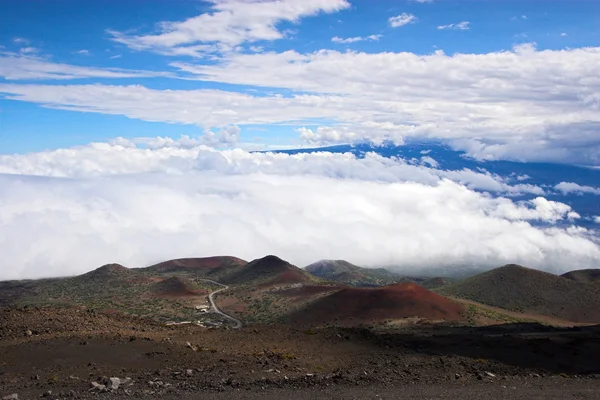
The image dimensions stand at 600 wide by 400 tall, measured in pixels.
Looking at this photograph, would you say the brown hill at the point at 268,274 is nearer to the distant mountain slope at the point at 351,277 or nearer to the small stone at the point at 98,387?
the distant mountain slope at the point at 351,277

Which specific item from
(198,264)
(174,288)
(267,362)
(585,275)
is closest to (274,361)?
(267,362)

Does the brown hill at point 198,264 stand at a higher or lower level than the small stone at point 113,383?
higher

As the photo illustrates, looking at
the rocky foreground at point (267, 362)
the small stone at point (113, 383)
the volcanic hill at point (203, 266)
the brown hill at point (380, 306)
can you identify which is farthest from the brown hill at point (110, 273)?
the small stone at point (113, 383)

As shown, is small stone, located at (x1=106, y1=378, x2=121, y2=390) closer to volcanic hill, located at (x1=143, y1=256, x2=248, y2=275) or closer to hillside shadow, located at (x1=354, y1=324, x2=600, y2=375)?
hillside shadow, located at (x1=354, y1=324, x2=600, y2=375)

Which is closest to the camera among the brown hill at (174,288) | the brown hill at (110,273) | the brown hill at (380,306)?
the brown hill at (380,306)

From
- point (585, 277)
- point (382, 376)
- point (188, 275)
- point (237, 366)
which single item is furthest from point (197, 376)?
point (585, 277)

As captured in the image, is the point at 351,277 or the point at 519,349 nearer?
the point at 519,349

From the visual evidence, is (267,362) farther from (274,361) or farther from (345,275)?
(345,275)
